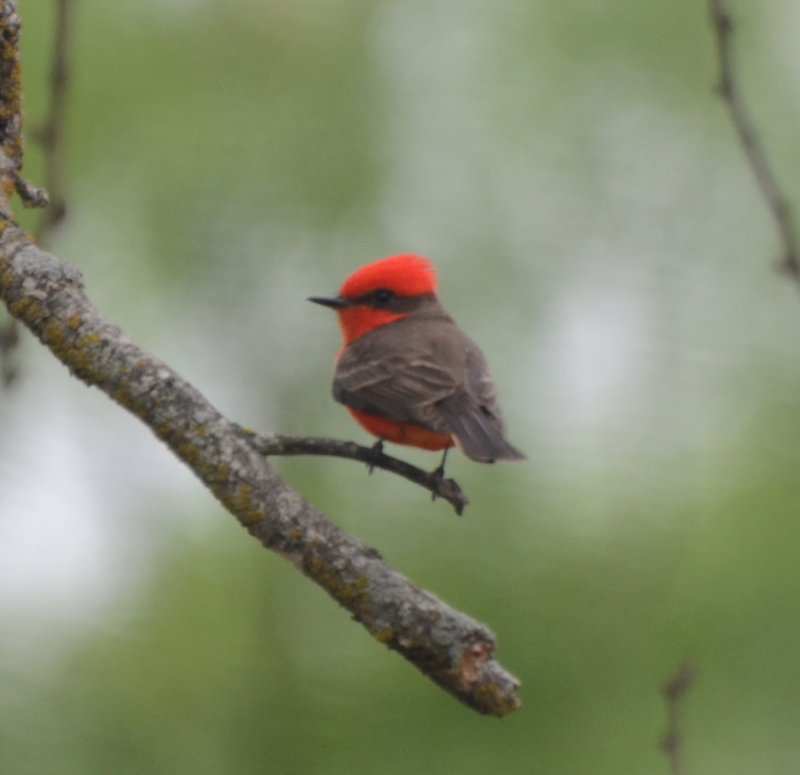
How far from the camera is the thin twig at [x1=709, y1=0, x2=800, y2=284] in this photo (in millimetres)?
2500

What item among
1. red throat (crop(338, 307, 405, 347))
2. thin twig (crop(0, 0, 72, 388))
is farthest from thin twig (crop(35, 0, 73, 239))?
red throat (crop(338, 307, 405, 347))

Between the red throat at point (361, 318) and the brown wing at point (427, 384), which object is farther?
the red throat at point (361, 318)

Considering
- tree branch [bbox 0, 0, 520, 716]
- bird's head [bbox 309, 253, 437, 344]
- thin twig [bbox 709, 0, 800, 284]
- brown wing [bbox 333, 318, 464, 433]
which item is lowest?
tree branch [bbox 0, 0, 520, 716]

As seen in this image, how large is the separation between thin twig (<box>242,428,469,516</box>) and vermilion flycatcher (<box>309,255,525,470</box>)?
983 mm

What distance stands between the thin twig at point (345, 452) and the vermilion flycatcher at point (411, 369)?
3.22 ft

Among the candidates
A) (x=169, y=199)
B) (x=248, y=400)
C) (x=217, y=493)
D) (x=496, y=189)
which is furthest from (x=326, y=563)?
(x=169, y=199)

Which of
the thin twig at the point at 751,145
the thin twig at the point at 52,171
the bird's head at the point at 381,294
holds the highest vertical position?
→ the bird's head at the point at 381,294

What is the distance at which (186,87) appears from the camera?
28.2 feet

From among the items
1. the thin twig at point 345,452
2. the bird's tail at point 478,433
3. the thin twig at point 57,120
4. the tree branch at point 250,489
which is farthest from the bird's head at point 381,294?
the tree branch at point 250,489

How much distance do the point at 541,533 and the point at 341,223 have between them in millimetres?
2063

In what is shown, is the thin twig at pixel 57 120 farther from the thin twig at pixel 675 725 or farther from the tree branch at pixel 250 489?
the thin twig at pixel 675 725

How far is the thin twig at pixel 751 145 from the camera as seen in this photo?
2500 mm

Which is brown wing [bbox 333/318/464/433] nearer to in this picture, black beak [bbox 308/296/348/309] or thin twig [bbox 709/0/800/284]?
black beak [bbox 308/296/348/309]

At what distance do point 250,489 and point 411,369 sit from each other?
2.40m
